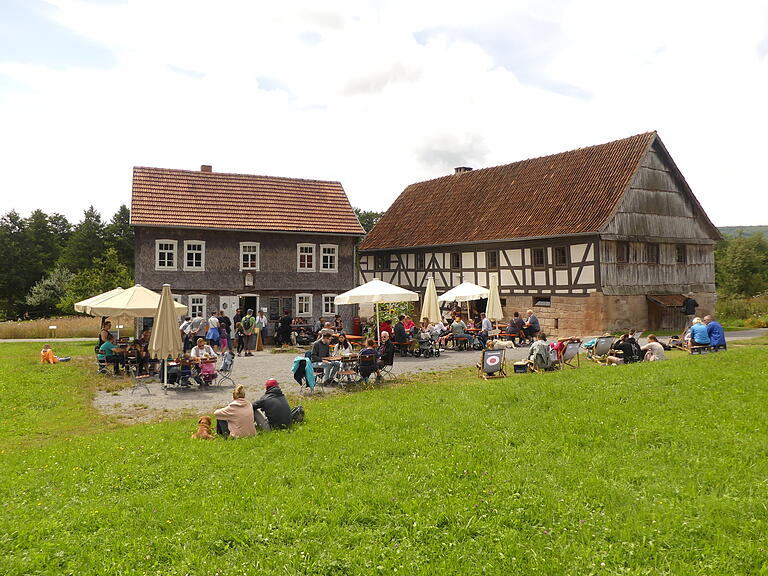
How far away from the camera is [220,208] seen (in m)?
26.7

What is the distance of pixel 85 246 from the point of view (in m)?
60.3

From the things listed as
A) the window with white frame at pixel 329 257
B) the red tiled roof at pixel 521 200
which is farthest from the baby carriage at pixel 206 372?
the red tiled roof at pixel 521 200

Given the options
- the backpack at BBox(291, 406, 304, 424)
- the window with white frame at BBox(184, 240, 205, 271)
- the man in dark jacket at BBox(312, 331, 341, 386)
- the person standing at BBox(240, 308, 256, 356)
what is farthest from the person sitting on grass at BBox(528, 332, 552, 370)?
the window with white frame at BBox(184, 240, 205, 271)

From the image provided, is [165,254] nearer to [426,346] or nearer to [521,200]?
[426,346]

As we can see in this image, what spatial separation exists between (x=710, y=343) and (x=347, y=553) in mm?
14293

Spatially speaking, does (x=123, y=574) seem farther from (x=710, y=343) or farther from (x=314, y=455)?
(x=710, y=343)

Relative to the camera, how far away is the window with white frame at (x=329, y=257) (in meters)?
28.0

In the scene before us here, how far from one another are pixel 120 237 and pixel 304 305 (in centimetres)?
4436

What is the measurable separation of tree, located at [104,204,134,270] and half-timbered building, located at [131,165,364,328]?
37707mm

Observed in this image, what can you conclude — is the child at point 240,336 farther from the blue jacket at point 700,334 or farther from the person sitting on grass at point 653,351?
the blue jacket at point 700,334

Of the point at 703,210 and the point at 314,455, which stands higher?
the point at 703,210

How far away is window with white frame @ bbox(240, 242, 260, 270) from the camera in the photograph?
26500mm

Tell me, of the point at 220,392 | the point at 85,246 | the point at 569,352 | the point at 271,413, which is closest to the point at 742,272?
the point at 569,352

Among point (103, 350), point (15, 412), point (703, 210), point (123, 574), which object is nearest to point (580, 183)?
point (703, 210)
